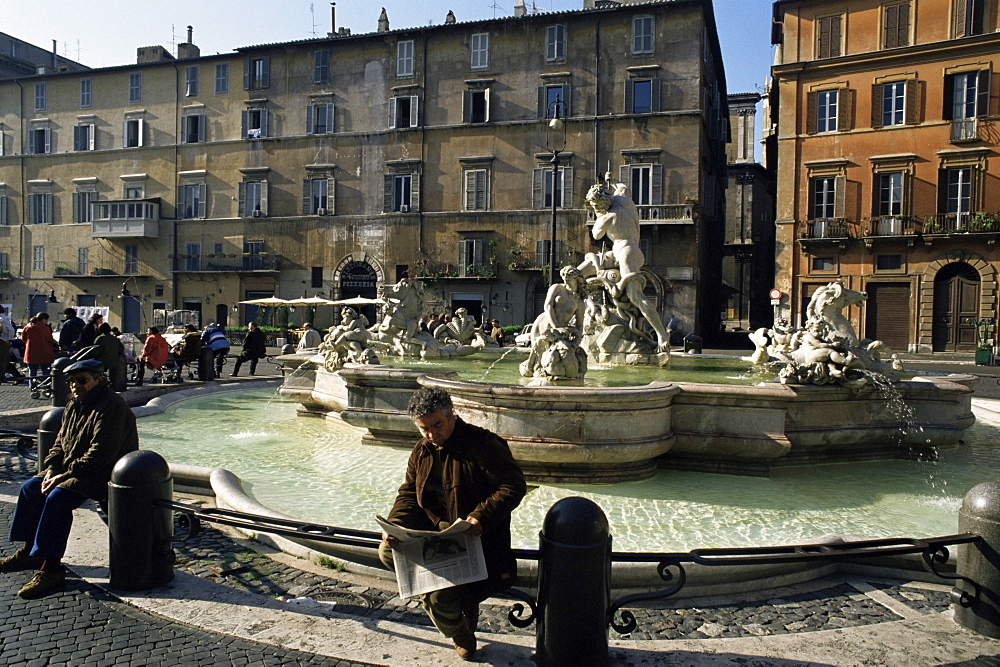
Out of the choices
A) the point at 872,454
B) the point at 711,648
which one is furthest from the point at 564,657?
the point at 872,454

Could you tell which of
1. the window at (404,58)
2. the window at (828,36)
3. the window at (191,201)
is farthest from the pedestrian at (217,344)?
the window at (828,36)

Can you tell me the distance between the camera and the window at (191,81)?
132 ft

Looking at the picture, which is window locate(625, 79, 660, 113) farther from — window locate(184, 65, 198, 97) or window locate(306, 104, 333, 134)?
window locate(184, 65, 198, 97)

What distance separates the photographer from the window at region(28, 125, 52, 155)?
140ft

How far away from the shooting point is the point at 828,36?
29.5 metres

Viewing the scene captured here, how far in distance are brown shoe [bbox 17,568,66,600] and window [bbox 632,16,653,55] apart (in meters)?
32.9

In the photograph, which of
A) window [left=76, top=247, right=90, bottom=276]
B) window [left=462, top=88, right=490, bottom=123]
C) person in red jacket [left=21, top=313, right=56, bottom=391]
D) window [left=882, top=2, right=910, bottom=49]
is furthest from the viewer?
window [left=76, top=247, right=90, bottom=276]

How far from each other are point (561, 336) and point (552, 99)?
28.3 m

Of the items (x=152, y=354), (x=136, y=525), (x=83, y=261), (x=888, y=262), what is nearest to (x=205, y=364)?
(x=152, y=354)

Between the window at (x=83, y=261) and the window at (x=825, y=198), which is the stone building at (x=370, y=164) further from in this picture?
the window at (x=825, y=198)

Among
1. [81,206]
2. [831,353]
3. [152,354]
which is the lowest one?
[152,354]

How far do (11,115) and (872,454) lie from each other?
50.9 meters

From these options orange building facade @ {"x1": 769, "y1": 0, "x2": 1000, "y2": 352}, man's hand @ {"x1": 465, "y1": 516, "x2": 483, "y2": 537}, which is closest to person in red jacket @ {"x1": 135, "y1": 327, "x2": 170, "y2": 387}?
man's hand @ {"x1": 465, "y1": 516, "x2": 483, "y2": 537}

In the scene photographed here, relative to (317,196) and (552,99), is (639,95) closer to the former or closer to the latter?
(552,99)
